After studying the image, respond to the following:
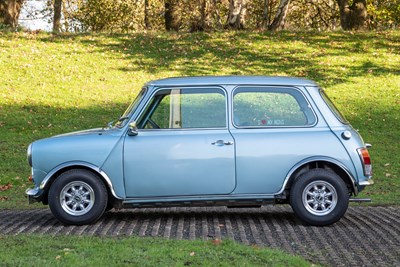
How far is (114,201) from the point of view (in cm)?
975

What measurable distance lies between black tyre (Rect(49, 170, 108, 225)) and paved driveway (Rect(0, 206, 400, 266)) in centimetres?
13

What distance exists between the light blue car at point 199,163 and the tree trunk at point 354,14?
22760 mm

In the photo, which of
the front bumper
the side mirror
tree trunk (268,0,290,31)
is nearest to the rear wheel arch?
the side mirror

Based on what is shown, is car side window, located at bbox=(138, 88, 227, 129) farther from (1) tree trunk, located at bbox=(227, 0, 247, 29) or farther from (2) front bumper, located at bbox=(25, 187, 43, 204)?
(1) tree trunk, located at bbox=(227, 0, 247, 29)

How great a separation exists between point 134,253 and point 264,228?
2442mm

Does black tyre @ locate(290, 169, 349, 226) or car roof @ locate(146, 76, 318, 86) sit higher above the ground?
car roof @ locate(146, 76, 318, 86)

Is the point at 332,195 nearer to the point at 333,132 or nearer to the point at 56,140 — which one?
the point at 333,132

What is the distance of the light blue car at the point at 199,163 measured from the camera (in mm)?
9609

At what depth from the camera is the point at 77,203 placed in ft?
31.7

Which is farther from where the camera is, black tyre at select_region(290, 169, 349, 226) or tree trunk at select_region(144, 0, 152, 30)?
tree trunk at select_region(144, 0, 152, 30)

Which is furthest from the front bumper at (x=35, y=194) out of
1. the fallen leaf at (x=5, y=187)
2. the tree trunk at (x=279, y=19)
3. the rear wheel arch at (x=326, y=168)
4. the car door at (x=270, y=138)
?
the tree trunk at (x=279, y=19)

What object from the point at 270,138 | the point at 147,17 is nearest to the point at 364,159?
the point at 270,138

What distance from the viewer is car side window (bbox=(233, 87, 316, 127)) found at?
9828 millimetres

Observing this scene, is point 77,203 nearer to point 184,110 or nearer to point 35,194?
point 35,194
